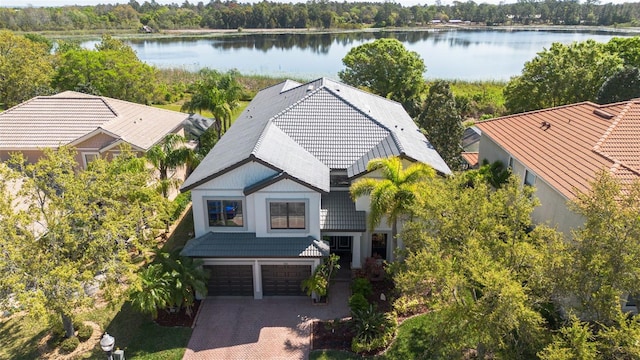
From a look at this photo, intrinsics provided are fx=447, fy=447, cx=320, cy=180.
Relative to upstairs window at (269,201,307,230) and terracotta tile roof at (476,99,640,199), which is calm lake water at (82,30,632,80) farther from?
upstairs window at (269,201,307,230)

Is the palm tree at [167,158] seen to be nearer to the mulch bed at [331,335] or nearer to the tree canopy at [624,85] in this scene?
the mulch bed at [331,335]

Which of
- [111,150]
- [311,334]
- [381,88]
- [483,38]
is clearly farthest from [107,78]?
[483,38]

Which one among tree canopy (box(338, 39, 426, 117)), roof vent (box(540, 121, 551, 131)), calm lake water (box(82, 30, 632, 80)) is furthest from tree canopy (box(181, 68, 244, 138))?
calm lake water (box(82, 30, 632, 80))

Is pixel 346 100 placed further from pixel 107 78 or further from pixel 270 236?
pixel 107 78

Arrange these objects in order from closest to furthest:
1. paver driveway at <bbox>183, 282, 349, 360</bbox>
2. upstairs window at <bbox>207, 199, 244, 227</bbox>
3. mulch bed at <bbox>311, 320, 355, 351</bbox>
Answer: paver driveway at <bbox>183, 282, 349, 360</bbox>, mulch bed at <bbox>311, 320, 355, 351</bbox>, upstairs window at <bbox>207, 199, 244, 227</bbox>

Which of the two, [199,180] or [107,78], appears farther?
[107,78]

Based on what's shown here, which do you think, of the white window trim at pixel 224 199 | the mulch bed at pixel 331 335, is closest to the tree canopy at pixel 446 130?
the white window trim at pixel 224 199

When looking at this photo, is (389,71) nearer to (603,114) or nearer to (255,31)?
(603,114)

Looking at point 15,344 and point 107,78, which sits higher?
point 107,78
